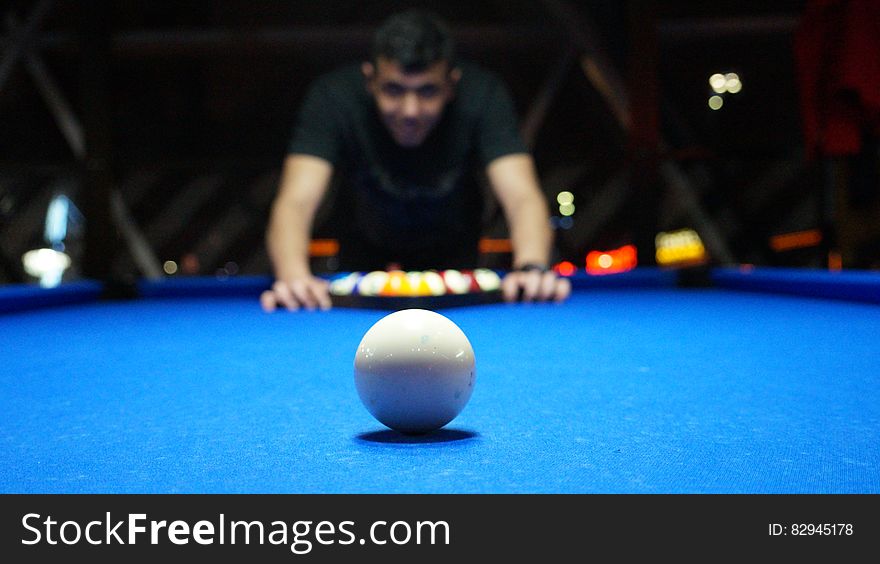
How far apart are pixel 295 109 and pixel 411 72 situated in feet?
17.2

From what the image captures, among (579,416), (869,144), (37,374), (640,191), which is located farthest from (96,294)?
(869,144)

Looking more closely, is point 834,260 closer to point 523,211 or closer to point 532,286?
point 523,211

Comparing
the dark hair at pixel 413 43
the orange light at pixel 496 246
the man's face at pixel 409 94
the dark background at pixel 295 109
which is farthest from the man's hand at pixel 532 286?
the orange light at pixel 496 246

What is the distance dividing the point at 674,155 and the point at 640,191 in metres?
0.35

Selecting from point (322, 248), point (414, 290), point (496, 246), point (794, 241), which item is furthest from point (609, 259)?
point (414, 290)

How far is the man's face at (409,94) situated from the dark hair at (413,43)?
0.03 m

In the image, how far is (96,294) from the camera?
4891mm

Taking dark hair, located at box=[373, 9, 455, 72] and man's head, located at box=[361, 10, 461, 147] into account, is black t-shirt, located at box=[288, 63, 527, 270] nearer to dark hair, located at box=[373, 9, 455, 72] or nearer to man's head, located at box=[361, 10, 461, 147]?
man's head, located at box=[361, 10, 461, 147]

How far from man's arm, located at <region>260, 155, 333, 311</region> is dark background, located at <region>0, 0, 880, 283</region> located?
8.84 ft

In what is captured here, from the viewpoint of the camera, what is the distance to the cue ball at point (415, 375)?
4.59ft

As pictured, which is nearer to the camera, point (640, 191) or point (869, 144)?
point (869, 144)

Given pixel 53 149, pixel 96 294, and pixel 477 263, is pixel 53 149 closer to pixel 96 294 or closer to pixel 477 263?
pixel 96 294

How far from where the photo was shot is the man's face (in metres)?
4.12
